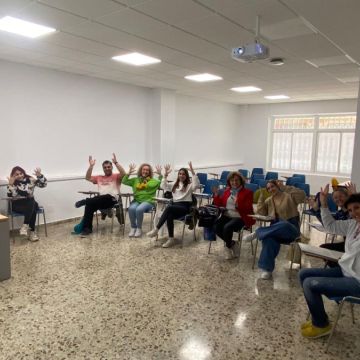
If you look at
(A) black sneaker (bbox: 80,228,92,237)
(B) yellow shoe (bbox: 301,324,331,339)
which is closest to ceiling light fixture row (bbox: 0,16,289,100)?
(A) black sneaker (bbox: 80,228,92,237)

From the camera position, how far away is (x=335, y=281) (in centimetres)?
243

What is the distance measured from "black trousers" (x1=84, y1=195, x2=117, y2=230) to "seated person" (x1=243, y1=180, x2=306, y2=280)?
7.98 ft

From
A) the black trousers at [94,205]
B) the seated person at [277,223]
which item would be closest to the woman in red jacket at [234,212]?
the seated person at [277,223]

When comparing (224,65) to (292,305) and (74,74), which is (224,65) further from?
(292,305)

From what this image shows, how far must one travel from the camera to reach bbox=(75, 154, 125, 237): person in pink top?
5.32 meters

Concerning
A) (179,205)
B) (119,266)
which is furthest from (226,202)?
(119,266)

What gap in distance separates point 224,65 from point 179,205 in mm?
2199

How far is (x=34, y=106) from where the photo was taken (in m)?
5.43

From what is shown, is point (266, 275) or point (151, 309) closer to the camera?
point (151, 309)

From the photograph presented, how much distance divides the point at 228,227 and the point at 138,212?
162cm

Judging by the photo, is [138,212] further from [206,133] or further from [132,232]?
[206,133]

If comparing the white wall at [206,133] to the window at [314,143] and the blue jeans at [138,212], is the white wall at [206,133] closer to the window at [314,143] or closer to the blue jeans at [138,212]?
the window at [314,143]

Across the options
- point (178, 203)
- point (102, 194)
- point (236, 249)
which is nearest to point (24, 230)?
point (102, 194)

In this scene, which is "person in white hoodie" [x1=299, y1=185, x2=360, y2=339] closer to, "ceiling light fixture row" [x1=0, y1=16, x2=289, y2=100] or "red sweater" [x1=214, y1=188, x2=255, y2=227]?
"red sweater" [x1=214, y1=188, x2=255, y2=227]
